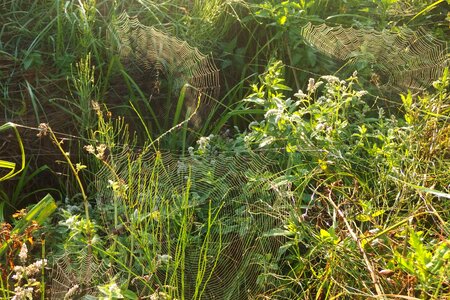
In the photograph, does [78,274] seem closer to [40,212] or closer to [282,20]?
[40,212]

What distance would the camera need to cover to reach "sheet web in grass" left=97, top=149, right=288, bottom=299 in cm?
258

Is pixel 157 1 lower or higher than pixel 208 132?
higher

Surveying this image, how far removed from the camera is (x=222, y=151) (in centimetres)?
320

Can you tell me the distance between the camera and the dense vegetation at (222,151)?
96.7 inches

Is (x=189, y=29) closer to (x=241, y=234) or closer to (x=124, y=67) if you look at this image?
(x=124, y=67)

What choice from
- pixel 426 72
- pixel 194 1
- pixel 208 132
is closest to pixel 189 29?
pixel 194 1

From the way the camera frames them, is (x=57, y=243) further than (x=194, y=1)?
No

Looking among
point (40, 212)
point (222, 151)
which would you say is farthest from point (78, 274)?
point (222, 151)

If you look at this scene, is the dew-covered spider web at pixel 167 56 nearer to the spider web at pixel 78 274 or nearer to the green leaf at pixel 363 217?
the spider web at pixel 78 274

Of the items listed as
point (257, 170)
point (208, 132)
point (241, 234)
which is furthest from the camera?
point (208, 132)

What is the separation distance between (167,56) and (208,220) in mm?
1448

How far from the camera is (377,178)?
2.88 meters

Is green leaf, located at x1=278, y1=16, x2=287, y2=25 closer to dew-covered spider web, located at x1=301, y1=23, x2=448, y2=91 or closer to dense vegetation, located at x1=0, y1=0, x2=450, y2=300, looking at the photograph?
dense vegetation, located at x1=0, y1=0, x2=450, y2=300

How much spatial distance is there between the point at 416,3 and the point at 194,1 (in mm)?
1269
